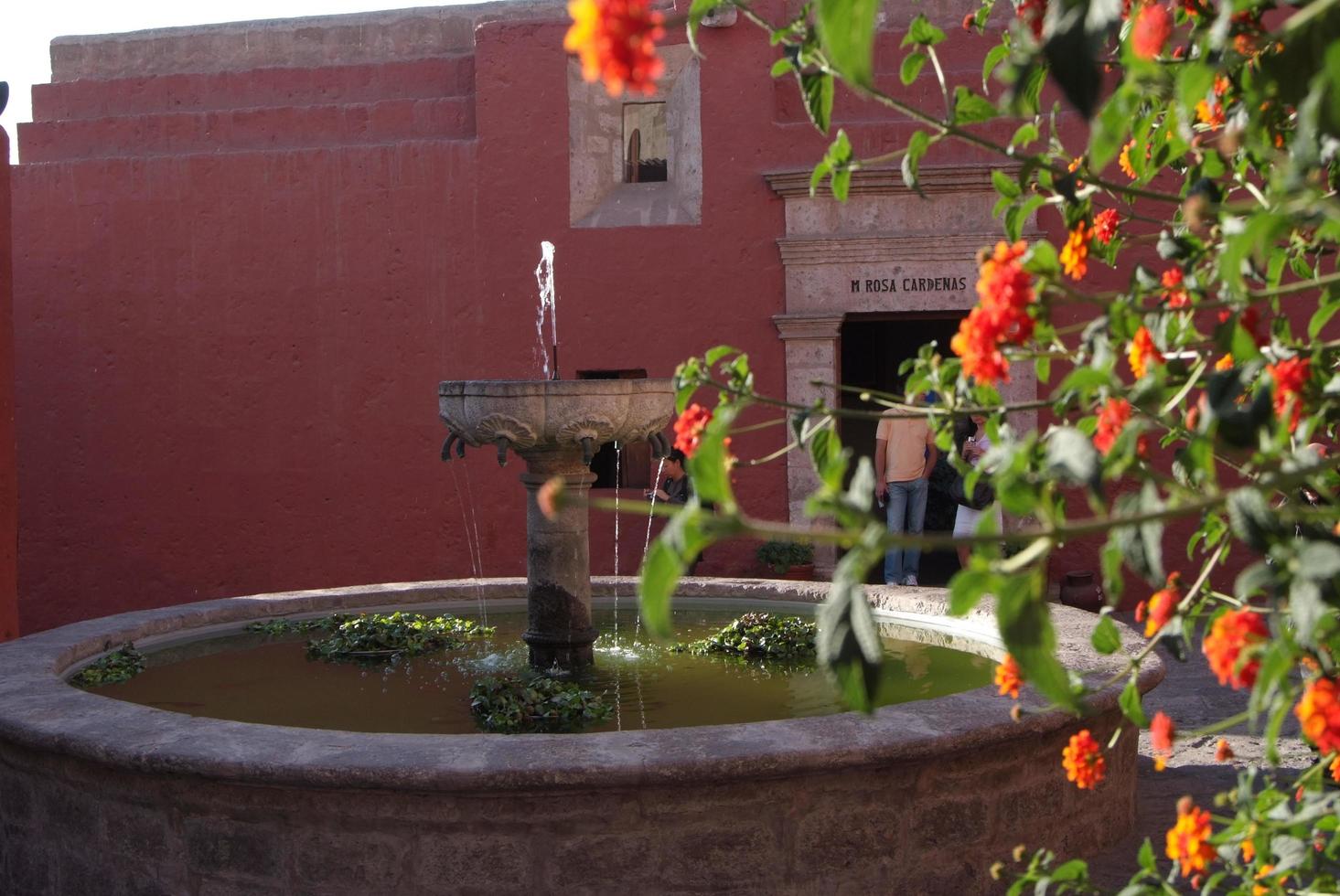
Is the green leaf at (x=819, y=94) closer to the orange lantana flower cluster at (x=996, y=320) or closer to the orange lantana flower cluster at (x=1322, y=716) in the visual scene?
the orange lantana flower cluster at (x=996, y=320)

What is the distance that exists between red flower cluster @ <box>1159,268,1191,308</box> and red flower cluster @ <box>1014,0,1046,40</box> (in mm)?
329

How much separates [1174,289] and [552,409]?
10.0ft

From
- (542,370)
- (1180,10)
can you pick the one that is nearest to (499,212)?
(542,370)

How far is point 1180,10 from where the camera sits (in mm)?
1781

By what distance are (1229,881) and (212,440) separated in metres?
8.04

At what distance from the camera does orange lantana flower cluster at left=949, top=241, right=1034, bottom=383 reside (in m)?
1.45

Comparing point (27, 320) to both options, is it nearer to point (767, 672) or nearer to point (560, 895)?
point (767, 672)

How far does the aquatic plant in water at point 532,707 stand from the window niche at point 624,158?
5907 millimetres

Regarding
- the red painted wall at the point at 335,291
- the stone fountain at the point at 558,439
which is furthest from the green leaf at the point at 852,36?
the red painted wall at the point at 335,291

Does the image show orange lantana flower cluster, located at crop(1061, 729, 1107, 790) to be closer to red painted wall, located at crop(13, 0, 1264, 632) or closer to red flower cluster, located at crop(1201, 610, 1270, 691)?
red flower cluster, located at crop(1201, 610, 1270, 691)

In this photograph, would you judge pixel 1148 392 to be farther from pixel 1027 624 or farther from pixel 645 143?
pixel 645 143

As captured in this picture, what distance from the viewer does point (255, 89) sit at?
1058 cm

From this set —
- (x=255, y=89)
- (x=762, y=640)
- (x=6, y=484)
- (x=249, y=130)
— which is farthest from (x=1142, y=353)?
(x=255, y=89)

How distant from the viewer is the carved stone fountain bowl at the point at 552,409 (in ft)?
15.2
